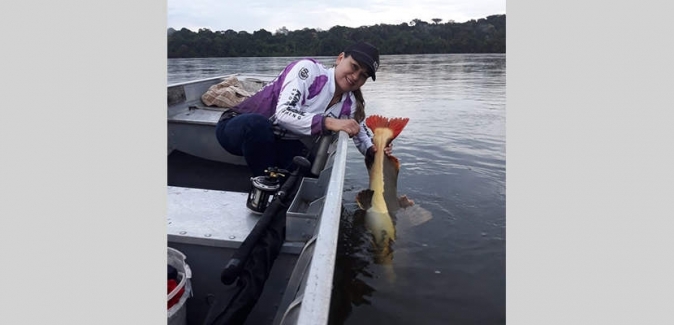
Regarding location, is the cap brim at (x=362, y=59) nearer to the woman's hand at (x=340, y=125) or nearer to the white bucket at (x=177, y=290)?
the woman's hand at (x=340, y=125)

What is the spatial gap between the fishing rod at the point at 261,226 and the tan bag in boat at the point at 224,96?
353 centimetres

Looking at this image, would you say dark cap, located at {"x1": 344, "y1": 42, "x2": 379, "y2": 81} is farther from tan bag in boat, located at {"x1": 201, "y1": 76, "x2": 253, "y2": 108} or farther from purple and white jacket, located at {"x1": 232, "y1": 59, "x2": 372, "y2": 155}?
tan bag in boat, located at {"x1": 201, "y1": 76, "x2": 253, "y2": 108}

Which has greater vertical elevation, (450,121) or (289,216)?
(450,121)

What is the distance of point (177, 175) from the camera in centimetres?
490

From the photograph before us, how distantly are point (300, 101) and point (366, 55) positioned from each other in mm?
636

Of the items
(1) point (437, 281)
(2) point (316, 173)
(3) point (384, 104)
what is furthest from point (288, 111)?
(3) point (384, 104)

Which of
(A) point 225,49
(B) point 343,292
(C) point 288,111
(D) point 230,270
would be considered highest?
(A) point 225,49

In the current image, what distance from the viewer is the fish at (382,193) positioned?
455cm

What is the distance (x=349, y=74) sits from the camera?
373 cm

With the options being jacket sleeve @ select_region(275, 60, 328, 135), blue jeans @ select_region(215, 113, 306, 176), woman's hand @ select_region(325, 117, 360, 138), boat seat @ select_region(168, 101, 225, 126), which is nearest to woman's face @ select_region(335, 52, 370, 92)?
jacket sleeve @ select_region(275, 60, 328, 135)

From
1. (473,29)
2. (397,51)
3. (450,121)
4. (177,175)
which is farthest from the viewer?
(397,51)

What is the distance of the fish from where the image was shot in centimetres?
455

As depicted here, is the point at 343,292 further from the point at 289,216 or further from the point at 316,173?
the point at 289,216

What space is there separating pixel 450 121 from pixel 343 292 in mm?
9673
